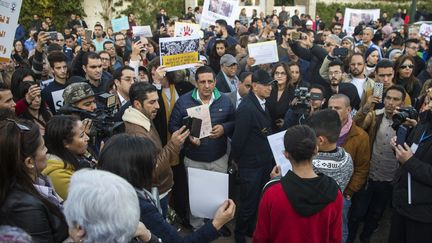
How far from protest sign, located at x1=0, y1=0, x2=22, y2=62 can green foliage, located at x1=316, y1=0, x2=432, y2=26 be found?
24.3 metres

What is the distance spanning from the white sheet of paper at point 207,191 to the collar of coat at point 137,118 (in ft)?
3.29

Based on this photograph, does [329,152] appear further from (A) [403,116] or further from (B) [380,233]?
(B) [380,233]

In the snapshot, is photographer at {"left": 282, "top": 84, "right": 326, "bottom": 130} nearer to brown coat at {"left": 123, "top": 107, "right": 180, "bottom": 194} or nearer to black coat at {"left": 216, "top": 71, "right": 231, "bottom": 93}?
brown coat at {"left": 123, "top": 107, "right": 180, "bottom": 194}

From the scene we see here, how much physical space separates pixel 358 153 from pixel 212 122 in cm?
161

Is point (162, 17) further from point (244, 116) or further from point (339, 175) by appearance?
point (339, 175)

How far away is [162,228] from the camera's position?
7.71 feet

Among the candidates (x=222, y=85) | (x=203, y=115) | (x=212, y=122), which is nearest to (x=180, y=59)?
(x=222, y=85)

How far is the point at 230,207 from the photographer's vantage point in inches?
103

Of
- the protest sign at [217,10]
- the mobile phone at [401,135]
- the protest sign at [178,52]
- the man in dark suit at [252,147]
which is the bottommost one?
the man in dark suit at [252,147]

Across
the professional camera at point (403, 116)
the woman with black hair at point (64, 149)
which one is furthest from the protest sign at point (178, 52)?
the professional camera at point (403, 116)

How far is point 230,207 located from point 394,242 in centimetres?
185

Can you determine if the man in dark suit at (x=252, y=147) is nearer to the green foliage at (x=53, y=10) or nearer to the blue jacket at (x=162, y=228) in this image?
the blue jacket at (x=162, y=228)

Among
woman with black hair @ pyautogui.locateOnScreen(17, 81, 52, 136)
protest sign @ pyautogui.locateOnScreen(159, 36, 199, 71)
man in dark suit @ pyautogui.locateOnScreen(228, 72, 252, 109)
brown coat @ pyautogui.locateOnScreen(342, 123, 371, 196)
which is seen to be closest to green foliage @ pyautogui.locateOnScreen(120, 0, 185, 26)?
protest sign @ pyautogui.locateOnScreen(159, 36, 199, 71)

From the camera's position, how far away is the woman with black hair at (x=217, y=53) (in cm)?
775
